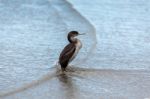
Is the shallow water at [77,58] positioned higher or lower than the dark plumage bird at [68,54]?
lower

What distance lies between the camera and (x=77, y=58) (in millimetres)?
12250

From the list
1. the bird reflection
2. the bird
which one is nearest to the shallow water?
the bird reflection

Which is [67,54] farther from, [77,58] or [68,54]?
[77,58]

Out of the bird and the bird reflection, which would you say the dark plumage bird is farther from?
the bird reflection

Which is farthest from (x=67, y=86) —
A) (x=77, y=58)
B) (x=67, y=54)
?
(x=77, y=58)

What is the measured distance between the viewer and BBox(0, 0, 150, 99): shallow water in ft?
32.4

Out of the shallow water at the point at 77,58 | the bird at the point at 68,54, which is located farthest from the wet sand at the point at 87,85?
the bird at the point at 68,54

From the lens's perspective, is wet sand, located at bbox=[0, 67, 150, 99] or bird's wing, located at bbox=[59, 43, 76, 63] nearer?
wet sand, located at bbox=[0, 67, 150, 99]

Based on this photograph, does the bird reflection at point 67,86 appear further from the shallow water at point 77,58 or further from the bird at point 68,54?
the bird at point 68,54

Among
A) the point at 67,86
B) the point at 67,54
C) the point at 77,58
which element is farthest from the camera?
the point at 77,58

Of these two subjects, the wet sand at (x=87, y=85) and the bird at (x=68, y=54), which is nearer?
the wet sand at (x=87, y=85)

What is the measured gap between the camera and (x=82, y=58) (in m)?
12.2

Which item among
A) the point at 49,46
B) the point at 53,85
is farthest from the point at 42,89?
the point at 49,46

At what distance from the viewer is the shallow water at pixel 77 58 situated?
32.4 ft
